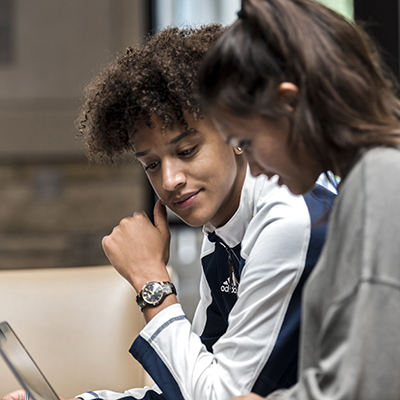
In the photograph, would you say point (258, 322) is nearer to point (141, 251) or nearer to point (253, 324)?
point (253, 324)

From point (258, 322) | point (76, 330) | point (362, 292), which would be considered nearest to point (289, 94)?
point (362, 292)

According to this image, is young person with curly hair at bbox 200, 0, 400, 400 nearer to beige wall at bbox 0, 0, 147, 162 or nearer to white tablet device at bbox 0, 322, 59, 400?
white tablet device at bbox 0, 322, 59, 400

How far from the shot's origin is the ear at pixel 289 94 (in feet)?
2.00

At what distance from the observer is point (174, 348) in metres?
0.94

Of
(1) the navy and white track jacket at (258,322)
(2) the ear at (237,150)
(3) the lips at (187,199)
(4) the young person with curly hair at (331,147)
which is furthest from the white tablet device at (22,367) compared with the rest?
(2) the ear at (237,150)

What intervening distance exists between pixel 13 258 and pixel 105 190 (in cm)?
61

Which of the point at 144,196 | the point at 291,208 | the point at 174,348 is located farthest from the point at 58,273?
the point at 144,196

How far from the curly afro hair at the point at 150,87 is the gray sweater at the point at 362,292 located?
0.57 m

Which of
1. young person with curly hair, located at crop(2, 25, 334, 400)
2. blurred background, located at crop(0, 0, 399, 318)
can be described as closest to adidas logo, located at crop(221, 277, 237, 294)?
young person with curly hair, located at crop(2, 25, 334, 400)

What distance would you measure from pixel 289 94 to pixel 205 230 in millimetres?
620

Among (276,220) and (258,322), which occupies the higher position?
(276,220)

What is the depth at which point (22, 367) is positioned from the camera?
2.52 feet

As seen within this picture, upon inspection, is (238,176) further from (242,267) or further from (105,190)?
(105,190)

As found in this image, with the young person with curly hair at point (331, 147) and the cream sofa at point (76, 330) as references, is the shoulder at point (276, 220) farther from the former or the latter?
the cream sofa at point (76, 330)
